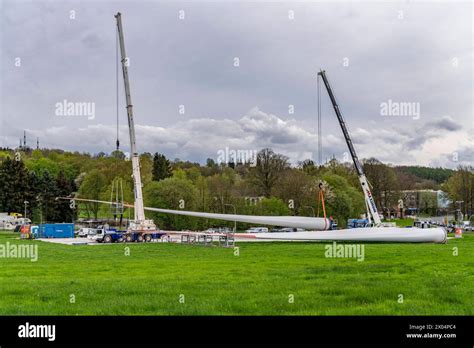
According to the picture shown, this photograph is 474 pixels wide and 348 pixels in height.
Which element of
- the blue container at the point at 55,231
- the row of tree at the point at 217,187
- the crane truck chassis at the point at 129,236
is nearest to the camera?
the crane truck chassis at the point at 129,236

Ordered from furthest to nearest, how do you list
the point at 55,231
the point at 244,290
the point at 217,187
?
the point at 217,187
the point at 55,231
the point at 244,290

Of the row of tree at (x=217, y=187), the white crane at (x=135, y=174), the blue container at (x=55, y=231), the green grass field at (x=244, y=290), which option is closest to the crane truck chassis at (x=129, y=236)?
the white crane at (x=135, y=174)

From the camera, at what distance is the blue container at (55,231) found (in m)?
65.1

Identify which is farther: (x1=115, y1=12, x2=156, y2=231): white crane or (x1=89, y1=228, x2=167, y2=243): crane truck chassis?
(x1=89, y1=228, x2=167, y2=243): crane truck chassis

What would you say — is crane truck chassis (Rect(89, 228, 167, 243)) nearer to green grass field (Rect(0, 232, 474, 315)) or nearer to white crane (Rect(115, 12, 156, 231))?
white crane (Rect(115, 12, 156, 231))

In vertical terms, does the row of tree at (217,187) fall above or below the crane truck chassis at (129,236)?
above

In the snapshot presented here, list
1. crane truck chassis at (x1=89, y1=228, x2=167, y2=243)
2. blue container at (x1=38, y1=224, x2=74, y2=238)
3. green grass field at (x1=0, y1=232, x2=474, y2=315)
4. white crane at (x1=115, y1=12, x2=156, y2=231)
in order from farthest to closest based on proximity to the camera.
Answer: blue container at (x1=38, y1=224, x2=74, y2=238) → crane truck chassis at (x1=89, y1=228, x2=167, y2=243) → white crane at (x1=115, y1=12, x2=156, y2=231) → green grass field at (x1=0, y1=232, x2=474, y2=315)

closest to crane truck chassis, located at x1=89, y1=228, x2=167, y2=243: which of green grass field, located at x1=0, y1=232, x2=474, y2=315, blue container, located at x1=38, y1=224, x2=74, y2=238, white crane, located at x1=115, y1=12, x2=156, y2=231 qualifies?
white crane, located at x1=115, y1=12, x2=156, y2=231

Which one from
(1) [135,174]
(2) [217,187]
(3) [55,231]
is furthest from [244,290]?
(2) [217,187]

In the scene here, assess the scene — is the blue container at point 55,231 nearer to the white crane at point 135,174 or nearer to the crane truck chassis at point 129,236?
the crane truck chassis at point 129,236

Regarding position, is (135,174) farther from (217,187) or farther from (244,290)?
(244,290)

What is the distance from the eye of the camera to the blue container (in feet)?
213

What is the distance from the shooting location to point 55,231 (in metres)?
66.2
